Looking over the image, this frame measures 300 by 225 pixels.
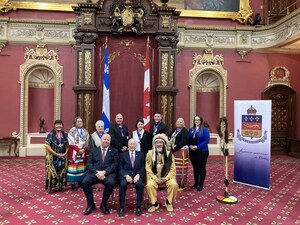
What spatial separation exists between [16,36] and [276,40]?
7.66 m

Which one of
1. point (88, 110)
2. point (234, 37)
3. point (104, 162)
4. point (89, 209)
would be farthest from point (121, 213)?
point (234, 37)

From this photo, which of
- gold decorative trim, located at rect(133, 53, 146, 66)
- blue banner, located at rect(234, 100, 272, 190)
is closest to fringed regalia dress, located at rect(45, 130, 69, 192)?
gold decorative trim, located at rect(133, 53, 146, 66)

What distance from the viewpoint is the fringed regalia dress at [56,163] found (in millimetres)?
4641

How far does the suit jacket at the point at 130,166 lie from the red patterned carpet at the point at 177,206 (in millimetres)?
503

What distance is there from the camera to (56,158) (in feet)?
15.4

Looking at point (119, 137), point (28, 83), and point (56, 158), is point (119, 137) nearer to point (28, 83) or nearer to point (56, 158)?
point (56, 158)

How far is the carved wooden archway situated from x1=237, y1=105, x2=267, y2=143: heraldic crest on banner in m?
1.75

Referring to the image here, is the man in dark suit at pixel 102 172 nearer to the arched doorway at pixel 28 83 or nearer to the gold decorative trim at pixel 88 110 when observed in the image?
the gold decorative trim at pixel 88 110

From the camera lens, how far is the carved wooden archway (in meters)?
6.13

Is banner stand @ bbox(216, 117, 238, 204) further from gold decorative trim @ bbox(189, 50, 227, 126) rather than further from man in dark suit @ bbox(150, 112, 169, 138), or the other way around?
gold decorative trim @ bbox(189, 50, 227, 126)

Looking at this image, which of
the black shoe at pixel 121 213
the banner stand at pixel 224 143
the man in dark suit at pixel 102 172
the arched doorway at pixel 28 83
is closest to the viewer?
the black shoe at pixel 121 213

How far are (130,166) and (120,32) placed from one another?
341 centimetres

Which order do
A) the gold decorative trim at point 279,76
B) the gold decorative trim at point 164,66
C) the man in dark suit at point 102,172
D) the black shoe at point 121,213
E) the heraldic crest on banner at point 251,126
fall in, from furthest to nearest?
1. the gold decorative trim at point 279,76
2. the gold decorative trim at point 164,66
3. the heraldic crest on banner at point 251,126
4. the man in dark suit at point 102,172
5. the black shoe at point 121,213

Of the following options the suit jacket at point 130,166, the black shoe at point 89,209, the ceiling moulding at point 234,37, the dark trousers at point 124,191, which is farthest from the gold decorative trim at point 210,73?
the black shoe at point 89,209
